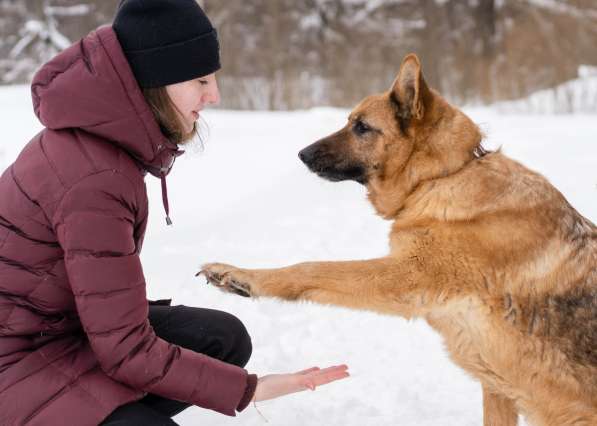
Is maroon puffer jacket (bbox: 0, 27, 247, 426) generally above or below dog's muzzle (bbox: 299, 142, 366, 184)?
above

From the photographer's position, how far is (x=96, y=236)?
2023 mm

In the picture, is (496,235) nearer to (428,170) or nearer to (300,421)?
(428,170)

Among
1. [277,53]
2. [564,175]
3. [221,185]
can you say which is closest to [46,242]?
[221,185]

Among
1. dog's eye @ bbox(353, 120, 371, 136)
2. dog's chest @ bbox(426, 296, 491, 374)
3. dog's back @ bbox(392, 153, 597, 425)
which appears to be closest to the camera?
dog's back @ bbox(392, 153, 597, 425)

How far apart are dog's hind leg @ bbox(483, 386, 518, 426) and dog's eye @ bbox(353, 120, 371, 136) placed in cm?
143

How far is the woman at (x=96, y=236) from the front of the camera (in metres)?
2.04

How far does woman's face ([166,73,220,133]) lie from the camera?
2283mm

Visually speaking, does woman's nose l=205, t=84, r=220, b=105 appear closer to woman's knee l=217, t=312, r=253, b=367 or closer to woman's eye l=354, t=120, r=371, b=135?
woman's knee l=217, t=312, r=253, b=367

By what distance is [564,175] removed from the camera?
7098mm

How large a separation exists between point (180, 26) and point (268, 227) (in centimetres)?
439

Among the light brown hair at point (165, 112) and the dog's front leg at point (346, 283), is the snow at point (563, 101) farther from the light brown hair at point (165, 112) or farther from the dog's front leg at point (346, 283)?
the light brown hair at point (165, 112)

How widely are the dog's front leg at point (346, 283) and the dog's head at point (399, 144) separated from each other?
1.90 ft

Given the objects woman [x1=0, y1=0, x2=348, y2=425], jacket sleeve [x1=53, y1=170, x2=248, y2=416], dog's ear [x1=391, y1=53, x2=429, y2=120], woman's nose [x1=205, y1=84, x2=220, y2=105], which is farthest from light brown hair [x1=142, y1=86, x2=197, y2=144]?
dog's ear [x1=391, y1=53, x2=429, y2=120]

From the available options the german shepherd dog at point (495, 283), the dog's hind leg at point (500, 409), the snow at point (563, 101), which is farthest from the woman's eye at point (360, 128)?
the snow at point (563, 101)
